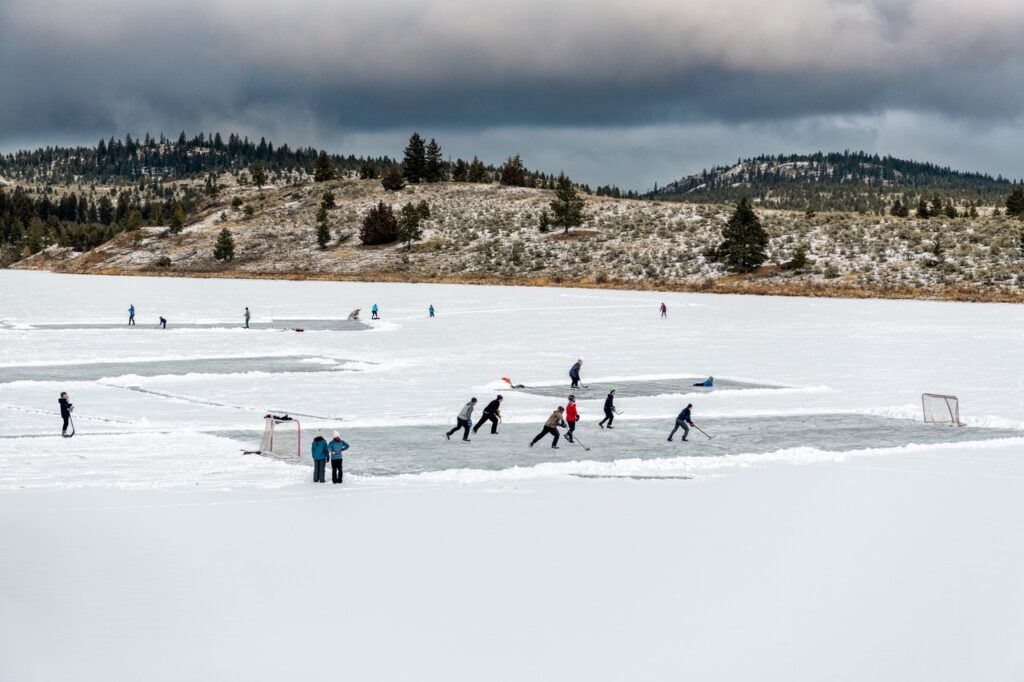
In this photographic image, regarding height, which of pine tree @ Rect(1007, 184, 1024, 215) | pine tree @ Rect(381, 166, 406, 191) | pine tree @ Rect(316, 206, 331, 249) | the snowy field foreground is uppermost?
pine tree @ Rect(381, 166, 406, 191)

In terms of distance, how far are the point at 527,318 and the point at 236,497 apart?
1556 inches

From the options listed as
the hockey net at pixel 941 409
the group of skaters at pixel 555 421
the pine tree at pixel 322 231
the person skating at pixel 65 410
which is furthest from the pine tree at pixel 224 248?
the hockey net at pixel 941 409

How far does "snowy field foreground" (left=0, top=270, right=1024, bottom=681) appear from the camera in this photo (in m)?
10.1

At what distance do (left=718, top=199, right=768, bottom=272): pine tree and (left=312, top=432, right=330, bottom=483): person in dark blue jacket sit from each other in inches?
2959

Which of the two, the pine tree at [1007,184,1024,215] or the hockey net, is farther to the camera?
the pine tree at [1007,184,1024,215]

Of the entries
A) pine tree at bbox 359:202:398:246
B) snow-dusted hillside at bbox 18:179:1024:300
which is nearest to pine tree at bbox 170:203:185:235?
snow-dusted hillside at bbox 18:179:1024:300

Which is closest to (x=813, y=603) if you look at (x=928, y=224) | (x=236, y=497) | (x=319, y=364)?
(x=236, y=497)

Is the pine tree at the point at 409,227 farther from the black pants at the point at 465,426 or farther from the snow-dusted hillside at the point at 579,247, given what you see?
the black pants at the point at 465,426

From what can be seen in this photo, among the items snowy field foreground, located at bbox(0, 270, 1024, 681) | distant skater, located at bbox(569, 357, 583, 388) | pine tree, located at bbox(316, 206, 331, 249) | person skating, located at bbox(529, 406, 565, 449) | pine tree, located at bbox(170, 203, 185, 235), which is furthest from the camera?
pine tree, located at bbox(170, 203, 185, 235)

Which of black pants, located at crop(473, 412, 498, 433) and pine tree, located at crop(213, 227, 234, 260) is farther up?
pine tree, located at crop(213, 227, 234, 260)

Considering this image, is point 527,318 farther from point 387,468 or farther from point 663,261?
point 663,261

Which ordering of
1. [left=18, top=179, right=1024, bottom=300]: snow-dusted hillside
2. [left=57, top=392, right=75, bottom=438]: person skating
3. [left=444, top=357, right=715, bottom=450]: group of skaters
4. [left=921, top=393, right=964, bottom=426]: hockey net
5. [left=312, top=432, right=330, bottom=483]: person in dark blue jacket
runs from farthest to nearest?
[left=18, top=179, right=1024, bottom=300]: snow-dusted hillside, [left=921, top=393, right=964, bottom=426]: hockey net, [left=57, top=392, right=75, bottom=438]: person skating, [left=444, top=357, right=715, bottom=450]: group of skaters, [left=312, top=432, right=330, bottom=483]: person in dark blue jacket

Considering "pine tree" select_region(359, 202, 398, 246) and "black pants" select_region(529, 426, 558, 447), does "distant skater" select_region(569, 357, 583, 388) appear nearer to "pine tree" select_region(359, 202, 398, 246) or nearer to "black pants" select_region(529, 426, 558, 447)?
"black pants" select_region(529, 426, 558, 447)

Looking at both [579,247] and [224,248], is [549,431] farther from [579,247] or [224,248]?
[224,248]
